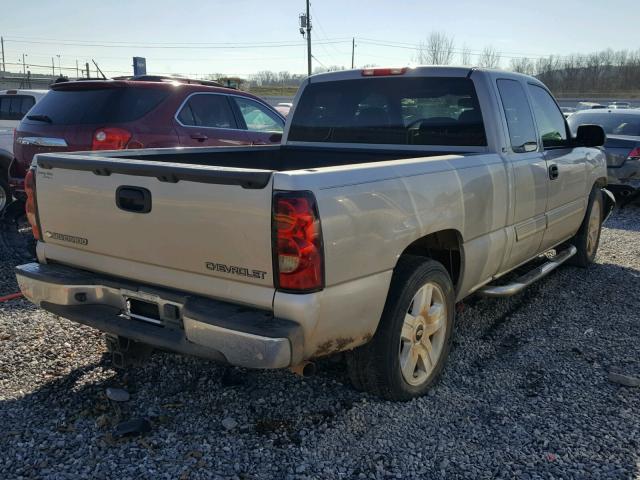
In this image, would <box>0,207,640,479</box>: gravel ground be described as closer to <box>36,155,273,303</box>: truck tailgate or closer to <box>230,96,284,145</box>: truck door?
<box>36,155,273,303</box>: truck tailgate

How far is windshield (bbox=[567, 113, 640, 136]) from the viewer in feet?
34.6

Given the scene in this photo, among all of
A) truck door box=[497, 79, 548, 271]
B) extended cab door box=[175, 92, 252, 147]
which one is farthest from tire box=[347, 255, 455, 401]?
extended cab door box=[175, 92, 252, 147]

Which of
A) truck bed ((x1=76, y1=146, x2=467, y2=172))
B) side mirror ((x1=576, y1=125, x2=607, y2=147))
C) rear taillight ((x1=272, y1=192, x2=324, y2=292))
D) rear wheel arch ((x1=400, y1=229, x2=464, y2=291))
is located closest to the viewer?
rear taillight ((x1=272, y1=192, x2=324, y2=292))

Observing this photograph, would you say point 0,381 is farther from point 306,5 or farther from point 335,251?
point 306,5

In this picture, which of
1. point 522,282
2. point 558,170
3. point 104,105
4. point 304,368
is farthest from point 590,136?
point 104,105

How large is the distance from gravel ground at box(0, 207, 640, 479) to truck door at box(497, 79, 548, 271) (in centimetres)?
71

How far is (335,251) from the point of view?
258 centimetres

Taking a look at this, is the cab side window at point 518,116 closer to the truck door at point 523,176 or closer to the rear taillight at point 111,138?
the truck door at point 523,176

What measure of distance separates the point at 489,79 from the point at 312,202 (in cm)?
232

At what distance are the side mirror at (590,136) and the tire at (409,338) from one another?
105 inches

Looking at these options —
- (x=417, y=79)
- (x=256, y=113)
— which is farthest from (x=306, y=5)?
(x=417, y=79)

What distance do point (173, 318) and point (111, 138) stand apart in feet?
13.5

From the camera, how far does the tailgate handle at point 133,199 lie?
282cm

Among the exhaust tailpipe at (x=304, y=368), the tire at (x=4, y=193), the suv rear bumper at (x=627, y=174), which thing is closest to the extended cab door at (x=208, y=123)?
the tire at (x=4, y=193)
